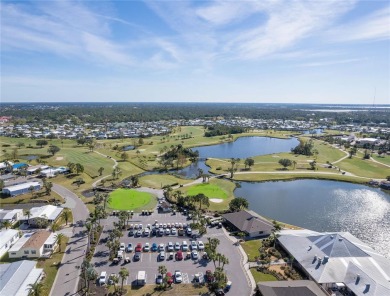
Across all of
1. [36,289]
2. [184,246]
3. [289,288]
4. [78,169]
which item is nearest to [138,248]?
[184,246]

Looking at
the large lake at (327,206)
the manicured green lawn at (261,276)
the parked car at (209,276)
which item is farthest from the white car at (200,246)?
the large lake at (327,206)

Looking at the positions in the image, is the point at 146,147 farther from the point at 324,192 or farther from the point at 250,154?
the point at 324,192

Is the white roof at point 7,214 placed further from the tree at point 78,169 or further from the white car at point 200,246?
the white car at point 200,246

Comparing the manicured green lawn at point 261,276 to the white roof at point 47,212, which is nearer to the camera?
the manicured green lawn at point 261,276

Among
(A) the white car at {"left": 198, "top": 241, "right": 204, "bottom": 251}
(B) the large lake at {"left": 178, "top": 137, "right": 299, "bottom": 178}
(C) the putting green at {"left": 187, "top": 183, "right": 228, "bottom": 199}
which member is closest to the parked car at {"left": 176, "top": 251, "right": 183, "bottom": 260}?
(A) the white car at {"left": 198, "top": 241, "right": 204, "bottom": 251}

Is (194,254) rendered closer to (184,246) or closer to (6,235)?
(184,246)

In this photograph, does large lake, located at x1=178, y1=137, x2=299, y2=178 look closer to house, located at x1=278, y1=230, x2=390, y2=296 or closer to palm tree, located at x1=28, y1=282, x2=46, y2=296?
house, located at x1=278, y1=230, x2=390, y2=296
